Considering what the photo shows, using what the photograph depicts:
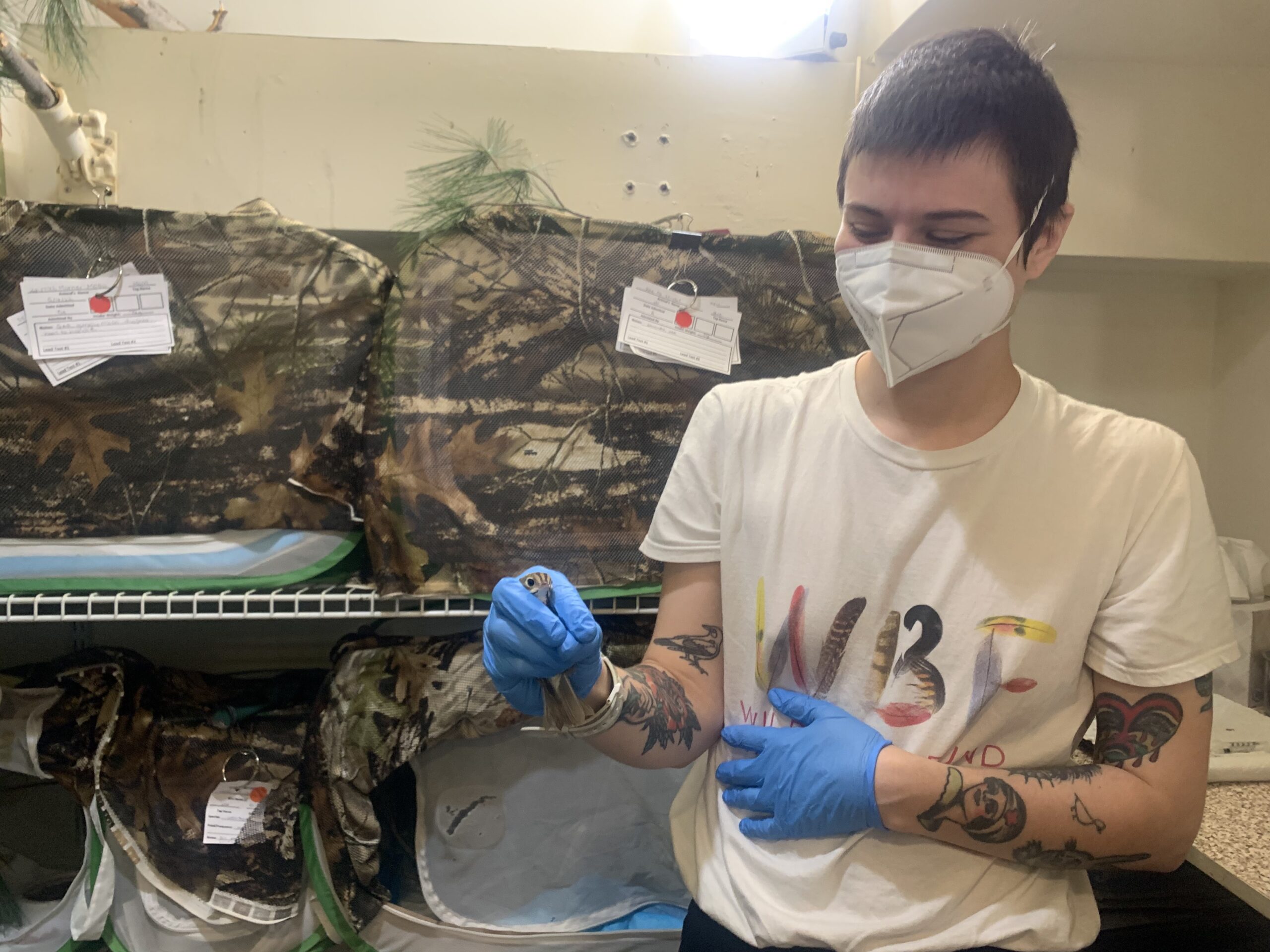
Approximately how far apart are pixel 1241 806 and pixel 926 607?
596 millimetres

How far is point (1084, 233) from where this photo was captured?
1.24m

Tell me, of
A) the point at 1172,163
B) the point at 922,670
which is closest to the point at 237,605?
the point at 922,670

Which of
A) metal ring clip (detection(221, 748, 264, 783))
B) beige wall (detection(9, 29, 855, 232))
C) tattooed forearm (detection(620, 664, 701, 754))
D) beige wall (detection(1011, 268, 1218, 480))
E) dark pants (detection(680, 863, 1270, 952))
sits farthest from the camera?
beige wall (detection(1011, 268, 1218, 480))

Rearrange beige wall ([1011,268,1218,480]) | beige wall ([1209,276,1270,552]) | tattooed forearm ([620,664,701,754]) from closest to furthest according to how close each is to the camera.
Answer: tattooed forearm ([620,664,701,754])
beige wall ([1209,276,1270,552])
beige wall ([1011,268,1218,480])

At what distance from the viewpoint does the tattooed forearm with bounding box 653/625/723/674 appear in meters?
0.79

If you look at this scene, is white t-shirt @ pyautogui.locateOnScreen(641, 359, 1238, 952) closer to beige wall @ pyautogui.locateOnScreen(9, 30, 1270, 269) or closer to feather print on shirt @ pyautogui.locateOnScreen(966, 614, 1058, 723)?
feather print on shirt @ pyautogui.locateOnScreen(966, 614, 1058, 723)

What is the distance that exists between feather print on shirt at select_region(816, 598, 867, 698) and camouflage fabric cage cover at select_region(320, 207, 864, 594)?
0.94ft

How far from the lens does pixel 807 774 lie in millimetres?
647

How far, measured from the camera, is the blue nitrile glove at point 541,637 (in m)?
0.66

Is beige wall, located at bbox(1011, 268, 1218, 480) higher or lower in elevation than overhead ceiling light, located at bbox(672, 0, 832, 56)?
lower

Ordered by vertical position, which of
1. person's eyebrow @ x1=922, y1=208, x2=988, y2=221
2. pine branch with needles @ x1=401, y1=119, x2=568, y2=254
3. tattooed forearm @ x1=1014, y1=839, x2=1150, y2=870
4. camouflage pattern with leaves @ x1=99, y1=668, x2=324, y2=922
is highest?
pine branch with needles @ x1=401, y1=119, x2=568, y2=254

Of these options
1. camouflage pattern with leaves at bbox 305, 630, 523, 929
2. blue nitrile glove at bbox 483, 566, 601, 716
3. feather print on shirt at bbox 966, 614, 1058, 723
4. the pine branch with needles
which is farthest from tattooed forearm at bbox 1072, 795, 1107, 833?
the pine branch with needles

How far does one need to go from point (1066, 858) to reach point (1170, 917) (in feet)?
1.60

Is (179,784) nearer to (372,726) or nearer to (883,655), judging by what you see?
(372,726)
